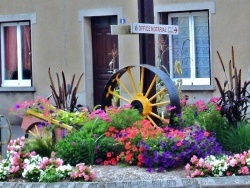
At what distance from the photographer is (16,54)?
62.3ft

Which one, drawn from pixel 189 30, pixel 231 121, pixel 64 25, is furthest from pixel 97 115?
pixel 64 25

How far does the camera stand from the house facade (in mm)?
15891

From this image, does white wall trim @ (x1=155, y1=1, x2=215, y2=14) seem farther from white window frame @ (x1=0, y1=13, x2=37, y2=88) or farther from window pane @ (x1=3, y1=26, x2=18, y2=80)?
window pane @ (x1=3, y1=26, x2=18, y2=80)

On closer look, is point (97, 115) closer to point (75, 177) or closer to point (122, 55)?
point (75, 177)

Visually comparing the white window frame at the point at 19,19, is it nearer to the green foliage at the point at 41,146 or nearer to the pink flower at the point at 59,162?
the green foliage at the point at 41,146

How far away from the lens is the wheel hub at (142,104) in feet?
33.4

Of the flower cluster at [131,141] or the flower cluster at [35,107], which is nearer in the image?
the flower cluster at [131,141]

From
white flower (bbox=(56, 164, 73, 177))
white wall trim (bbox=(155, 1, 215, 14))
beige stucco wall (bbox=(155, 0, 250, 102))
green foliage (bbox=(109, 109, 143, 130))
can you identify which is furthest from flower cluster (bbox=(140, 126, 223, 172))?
white wall trim (bbox=(155, 1, 215, 14))

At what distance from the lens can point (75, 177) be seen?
27.9ft

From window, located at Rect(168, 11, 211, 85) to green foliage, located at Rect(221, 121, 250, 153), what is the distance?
656 cm

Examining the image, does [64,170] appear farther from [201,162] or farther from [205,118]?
[205,118]

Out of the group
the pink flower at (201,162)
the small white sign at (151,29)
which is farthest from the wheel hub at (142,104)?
the pink flower at (201,162)

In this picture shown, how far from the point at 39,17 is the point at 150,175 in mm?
10168

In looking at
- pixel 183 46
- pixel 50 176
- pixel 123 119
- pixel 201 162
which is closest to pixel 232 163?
pixel 201 162
